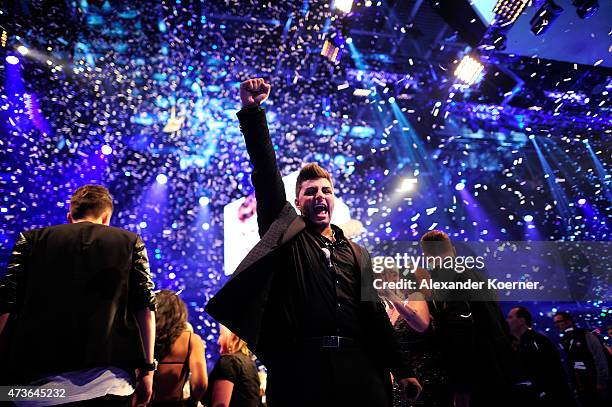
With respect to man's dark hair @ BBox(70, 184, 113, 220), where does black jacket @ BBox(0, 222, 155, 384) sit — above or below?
below

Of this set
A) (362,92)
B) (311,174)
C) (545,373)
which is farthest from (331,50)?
(545,373)

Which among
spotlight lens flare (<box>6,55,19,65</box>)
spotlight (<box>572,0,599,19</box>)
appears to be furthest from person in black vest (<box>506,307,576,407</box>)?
spotlight lens flare (<box>6,55,19,65</box>)

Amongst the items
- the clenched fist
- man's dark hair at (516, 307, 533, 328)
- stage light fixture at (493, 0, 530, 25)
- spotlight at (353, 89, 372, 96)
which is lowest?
man's dark hair at (516, 307, 533, 328)

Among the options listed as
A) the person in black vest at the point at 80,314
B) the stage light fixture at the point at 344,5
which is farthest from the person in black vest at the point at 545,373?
the stage light fixture at the point at 344,5

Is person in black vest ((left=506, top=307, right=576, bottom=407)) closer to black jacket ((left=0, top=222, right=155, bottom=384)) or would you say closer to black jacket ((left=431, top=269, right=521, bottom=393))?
black jacket ((left=431, top=269, right=521, bottom=393))

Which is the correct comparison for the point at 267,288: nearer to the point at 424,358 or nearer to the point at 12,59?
the point at 424,358

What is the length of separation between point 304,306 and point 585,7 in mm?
6441

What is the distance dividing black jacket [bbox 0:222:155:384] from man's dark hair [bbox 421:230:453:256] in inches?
79.6

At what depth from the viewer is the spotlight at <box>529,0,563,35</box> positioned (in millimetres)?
5883

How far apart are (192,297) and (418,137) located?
781cm

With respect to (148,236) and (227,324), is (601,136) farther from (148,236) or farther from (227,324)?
(148,236)

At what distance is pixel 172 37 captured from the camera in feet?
25.7

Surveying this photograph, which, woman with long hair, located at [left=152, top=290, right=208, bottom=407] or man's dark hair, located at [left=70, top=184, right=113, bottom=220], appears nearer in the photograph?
man's dark hair, located at [left=70, top=184, right=113, bottom=220]

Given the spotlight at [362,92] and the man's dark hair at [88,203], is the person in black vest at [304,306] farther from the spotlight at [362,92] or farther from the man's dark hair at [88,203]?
the spotlight at [362,92]
